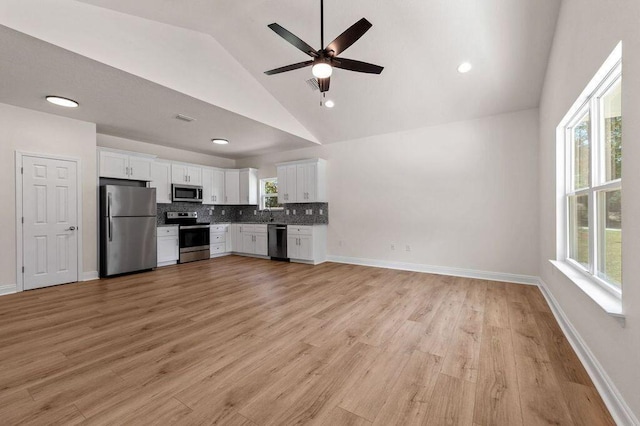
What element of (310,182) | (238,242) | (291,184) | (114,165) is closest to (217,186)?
(238,242)

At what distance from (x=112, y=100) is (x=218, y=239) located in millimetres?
3980

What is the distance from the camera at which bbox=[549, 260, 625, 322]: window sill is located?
152 cm

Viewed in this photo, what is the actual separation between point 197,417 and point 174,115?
430 cm

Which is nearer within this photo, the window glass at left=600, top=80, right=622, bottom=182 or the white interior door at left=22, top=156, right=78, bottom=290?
the window glass at left=600, top=80, right=622, bottom=182

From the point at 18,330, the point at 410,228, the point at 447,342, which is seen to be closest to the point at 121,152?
the point at 18,330

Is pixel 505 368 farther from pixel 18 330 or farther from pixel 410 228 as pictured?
pixel 18 330

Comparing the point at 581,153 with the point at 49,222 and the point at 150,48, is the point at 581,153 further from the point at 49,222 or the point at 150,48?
the point at 49,222

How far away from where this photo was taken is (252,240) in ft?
22.7

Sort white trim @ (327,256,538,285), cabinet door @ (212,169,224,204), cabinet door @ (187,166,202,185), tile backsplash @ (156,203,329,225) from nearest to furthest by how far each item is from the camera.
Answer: white trim @ (327,256,538,285) < tile backsplash @ (156,203,329,225) < cabinet door @ (187,166,202,185) < cabinet door @ (212,169,224,204)

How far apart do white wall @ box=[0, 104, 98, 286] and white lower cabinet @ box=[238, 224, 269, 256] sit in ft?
9.93

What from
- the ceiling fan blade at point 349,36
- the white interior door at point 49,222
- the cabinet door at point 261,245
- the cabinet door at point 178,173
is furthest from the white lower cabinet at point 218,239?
the ceiling fan blade at point 349,36

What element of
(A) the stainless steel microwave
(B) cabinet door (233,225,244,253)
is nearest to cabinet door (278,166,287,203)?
(B) cabinet door (233,225,244,253)

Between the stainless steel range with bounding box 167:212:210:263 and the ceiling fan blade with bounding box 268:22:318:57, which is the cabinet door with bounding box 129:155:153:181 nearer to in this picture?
the stainless steel range with bounding box 167:212:210:263

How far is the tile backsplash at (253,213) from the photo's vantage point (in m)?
6.46
